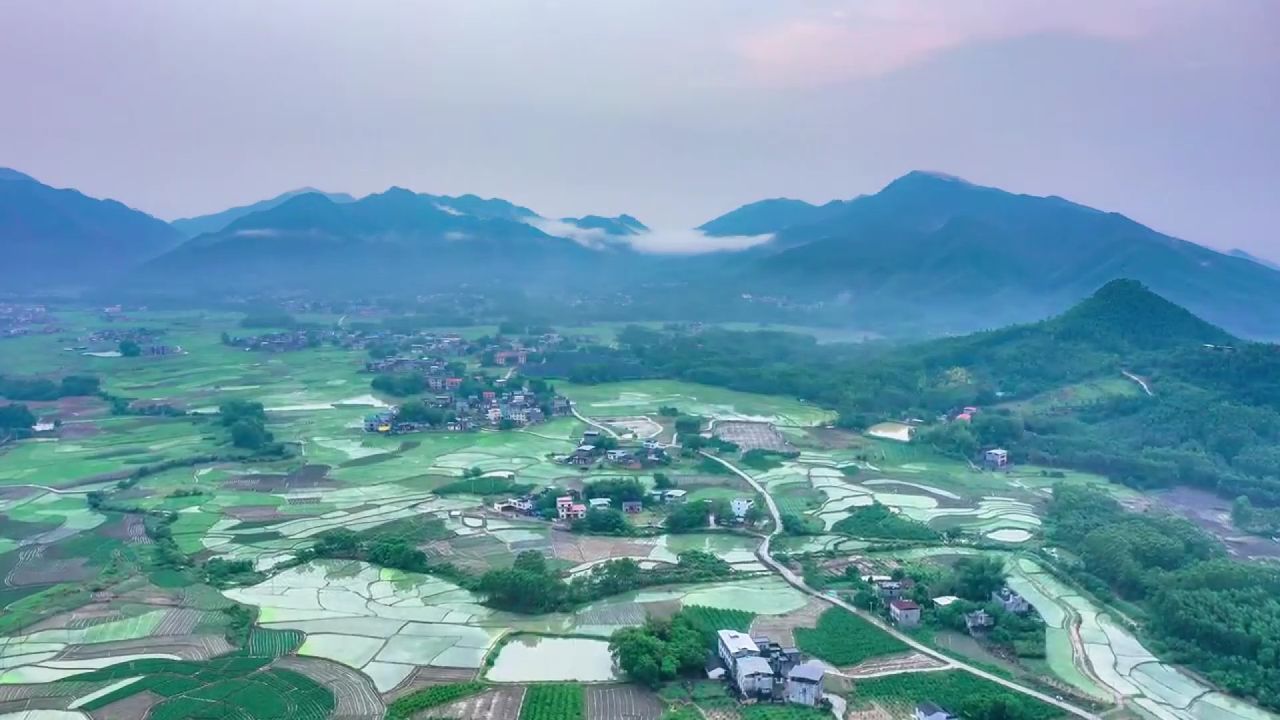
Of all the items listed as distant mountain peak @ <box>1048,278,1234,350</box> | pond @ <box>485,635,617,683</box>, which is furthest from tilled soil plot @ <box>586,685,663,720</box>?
distant mountain peak @ <box>1048,278,1234,350</box>

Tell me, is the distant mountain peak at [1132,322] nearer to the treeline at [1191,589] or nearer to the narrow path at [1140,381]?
the narrow path at [1140,381]

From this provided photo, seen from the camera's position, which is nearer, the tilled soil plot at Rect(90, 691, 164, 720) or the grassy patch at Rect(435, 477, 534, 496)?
the tilled soil plot at Rect(90, 691, 164, 720)

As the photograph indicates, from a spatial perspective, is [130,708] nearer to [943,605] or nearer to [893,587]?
→ [893,587]

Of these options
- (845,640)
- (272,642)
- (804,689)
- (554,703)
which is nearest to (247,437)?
(272,642)

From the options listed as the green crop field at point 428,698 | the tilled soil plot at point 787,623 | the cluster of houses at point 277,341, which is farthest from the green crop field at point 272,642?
the cluster of houses at point 277,341

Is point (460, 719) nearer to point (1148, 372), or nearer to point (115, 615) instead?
point (115, 615)

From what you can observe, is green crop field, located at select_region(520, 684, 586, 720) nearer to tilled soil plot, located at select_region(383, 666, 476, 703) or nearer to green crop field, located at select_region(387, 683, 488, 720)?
green crop field, located at select_region(387, 683, 488, 720)
